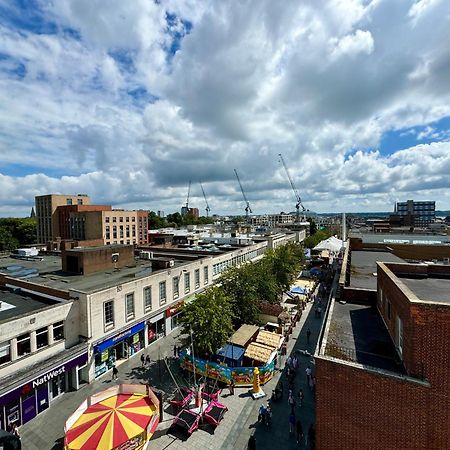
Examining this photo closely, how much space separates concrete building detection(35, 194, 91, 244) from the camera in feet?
343

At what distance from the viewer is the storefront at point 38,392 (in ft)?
58.0

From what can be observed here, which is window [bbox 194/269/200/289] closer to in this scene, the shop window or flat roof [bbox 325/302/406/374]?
flat roof [bbox 325/302/406/374]

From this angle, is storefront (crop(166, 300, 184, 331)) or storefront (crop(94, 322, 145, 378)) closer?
storefront (crop(94, 322, 145, 378))

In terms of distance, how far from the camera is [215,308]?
23859mm

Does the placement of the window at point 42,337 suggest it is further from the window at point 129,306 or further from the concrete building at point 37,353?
the window at point 129,306

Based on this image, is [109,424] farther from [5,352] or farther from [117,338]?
[117,338]

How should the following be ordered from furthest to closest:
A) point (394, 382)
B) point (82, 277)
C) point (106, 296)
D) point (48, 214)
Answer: point (48, 214), point (82, 277), point (106, 296), point (394, 382)

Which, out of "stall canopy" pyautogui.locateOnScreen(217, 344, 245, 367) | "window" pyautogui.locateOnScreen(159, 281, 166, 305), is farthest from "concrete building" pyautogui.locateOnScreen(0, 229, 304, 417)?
"stall canopy" pyautogui.locateOnScreen(217, 344, 245, 367)

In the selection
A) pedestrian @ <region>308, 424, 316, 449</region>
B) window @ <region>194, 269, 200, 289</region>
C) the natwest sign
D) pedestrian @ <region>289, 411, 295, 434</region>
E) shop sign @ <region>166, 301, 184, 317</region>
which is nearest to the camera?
pedestrian @ <region>308, 424, 316, 449</region>

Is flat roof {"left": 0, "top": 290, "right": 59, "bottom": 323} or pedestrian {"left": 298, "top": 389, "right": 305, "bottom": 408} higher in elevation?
flat roof {"left": 0, "top": 290, "right": 59, "bottom": 323}

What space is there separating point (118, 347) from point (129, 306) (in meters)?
3.89

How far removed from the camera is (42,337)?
20.7 metres

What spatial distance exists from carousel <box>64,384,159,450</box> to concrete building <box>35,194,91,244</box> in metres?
103

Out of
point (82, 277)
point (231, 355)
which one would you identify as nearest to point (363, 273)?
point (231, 355)
